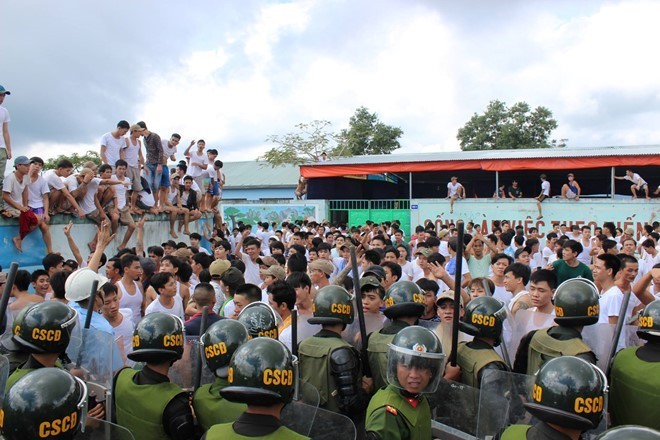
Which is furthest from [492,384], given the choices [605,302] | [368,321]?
[605,302]

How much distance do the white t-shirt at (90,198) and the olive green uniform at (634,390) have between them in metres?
9.60

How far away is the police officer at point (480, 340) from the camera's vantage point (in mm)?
3738

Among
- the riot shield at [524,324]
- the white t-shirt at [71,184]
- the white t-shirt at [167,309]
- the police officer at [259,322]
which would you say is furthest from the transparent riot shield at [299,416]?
the white t-shirt at [71,184]

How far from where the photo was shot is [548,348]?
388cm

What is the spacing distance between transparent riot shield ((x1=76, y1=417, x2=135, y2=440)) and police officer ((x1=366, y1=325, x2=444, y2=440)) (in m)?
1.26

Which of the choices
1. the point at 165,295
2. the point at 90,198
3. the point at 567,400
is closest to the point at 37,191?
the point at 90,198

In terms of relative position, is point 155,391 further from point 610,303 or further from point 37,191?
point 37,191

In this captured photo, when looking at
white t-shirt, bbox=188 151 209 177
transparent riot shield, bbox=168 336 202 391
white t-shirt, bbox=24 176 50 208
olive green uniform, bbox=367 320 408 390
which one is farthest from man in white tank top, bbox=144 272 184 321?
white t-shirt, bbox=188 151 209 177

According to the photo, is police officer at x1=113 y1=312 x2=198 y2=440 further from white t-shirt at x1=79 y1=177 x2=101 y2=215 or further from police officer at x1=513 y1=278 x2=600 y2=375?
white t-shirt at x1=79 y1=177 x2=101 y2=215

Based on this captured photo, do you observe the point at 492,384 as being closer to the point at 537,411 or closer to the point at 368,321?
the point at 537,411

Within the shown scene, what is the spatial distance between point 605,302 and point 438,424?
3122 millimetres

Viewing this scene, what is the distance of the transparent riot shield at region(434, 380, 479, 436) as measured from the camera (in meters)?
3.47

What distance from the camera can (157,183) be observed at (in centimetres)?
1319

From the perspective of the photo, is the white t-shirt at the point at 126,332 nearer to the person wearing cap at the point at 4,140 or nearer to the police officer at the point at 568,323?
the police officer at the point at 568,323
